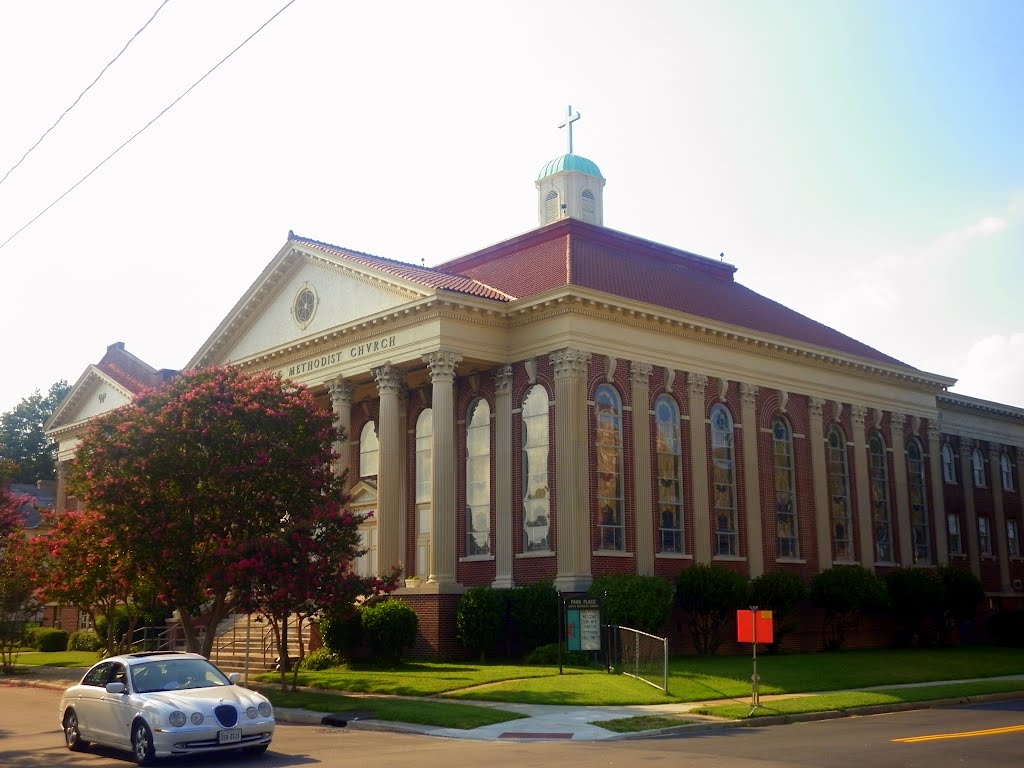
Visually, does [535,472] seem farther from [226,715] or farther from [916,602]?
[226,715]

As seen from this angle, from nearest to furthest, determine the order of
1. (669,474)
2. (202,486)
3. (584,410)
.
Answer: (202,486) → (584,410) → (669,474)

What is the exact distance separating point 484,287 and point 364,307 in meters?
4.03

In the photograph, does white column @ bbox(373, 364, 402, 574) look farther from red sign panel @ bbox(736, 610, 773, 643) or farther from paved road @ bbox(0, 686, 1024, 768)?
red sign panel @ bbox(736, 610, 773, 643)

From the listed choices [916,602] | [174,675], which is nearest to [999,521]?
[916,602]

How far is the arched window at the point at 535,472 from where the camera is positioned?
3303cm

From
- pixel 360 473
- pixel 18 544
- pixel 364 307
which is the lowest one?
pixel 18 544

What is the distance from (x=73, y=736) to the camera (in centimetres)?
1680

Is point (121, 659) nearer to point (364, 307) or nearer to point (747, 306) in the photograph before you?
point (364, 307)

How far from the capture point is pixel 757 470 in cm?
3781

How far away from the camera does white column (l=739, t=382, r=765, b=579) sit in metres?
37.0

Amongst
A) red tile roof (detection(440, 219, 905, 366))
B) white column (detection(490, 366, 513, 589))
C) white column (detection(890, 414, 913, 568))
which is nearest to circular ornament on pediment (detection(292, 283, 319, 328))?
red tile roof (detection(440, 219, 905, 366))

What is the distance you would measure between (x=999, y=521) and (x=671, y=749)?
130 feet

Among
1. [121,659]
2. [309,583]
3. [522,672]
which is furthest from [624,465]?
[121,659]

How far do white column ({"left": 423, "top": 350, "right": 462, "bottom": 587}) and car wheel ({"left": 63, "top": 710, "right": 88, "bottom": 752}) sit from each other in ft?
53.1
